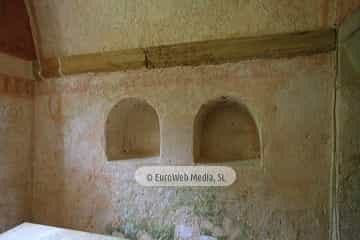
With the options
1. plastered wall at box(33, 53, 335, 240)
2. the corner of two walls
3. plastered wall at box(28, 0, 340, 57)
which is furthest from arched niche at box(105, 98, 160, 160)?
the corner of two walls

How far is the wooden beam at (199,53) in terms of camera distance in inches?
64.7

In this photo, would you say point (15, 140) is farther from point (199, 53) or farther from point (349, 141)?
point (349, 141)

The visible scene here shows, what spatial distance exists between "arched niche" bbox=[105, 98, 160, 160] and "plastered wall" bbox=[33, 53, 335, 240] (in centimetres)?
23

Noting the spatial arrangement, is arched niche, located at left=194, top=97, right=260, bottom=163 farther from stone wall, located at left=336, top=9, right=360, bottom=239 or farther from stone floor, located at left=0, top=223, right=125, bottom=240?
stone floor, located at left=0, top=223, right=125, bottom=240

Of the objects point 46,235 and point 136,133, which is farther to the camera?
point 136,133

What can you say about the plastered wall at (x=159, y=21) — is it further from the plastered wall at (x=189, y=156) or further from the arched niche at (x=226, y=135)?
the arched niche at (x=226, y=135)

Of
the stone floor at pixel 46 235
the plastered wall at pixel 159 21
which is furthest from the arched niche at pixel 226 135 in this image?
the stone floor at pixel 46 235

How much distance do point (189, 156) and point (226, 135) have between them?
1.59 feet

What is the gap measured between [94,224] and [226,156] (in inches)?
51.4

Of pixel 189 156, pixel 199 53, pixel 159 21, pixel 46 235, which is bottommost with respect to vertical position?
pixel 46 235

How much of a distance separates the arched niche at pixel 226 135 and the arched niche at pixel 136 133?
0.48 m

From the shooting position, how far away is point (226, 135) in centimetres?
221

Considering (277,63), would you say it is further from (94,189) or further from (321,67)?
(94,189)

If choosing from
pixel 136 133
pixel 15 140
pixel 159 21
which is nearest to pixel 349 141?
pixel 159 21
